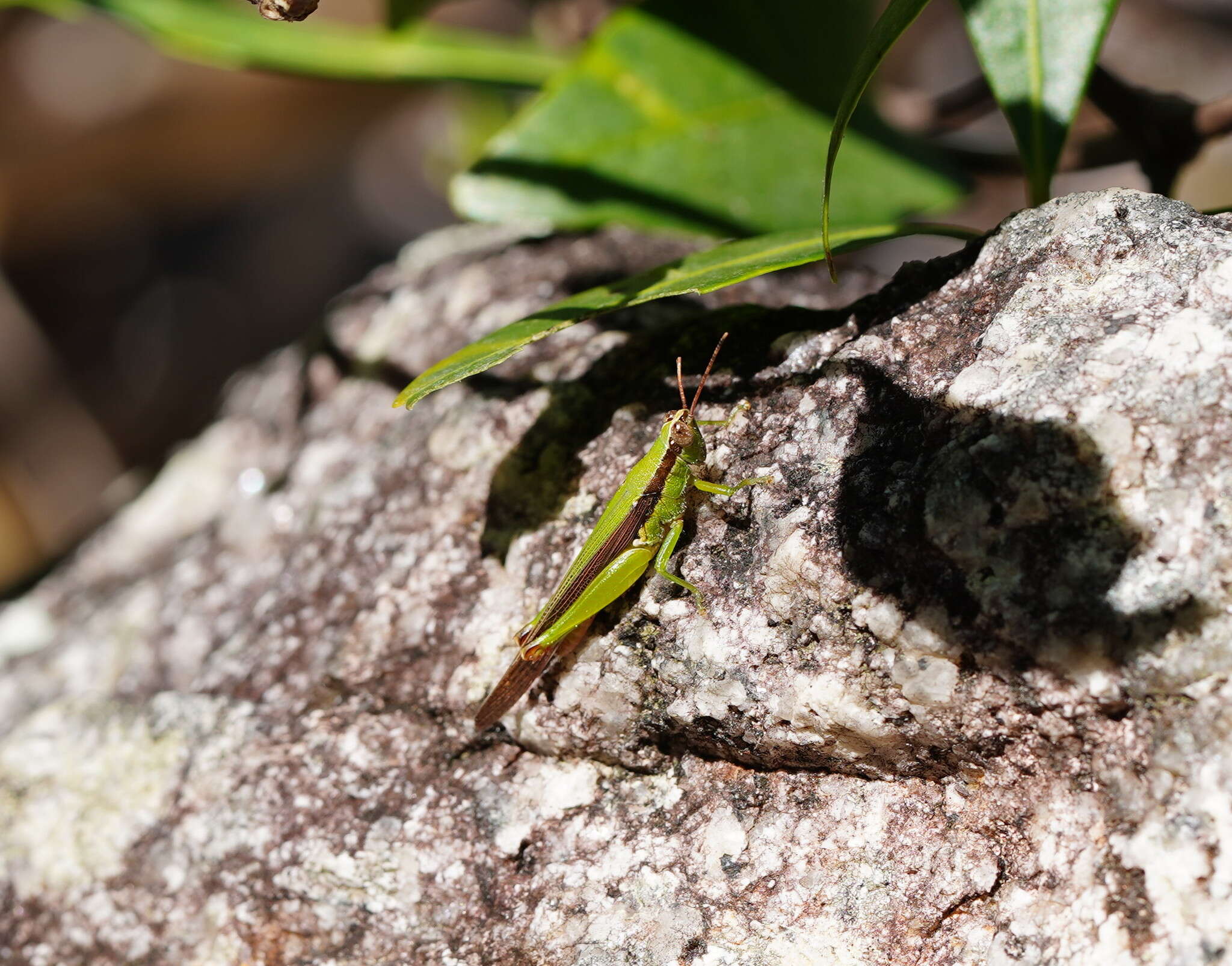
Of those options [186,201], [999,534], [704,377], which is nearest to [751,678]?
[999,534]

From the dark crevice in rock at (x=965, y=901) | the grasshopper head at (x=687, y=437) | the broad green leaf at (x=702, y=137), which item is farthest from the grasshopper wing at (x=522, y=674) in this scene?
the broad green leaf at (x=702, y=137)

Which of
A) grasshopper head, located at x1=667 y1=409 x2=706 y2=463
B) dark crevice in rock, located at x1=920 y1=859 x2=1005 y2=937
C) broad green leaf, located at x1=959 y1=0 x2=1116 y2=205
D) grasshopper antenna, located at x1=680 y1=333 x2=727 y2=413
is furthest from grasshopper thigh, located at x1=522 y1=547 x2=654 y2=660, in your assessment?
broad green leaf, located at x1=959 y1=0 x2=1116 y2=205

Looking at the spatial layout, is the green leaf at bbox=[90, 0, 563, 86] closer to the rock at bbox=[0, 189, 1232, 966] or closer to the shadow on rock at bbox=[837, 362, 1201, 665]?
the rock at bbox=[0, 189, 1232, 966]

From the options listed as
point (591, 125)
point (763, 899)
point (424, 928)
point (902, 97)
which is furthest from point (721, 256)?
point (902, 97)

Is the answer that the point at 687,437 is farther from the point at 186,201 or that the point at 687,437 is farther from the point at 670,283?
the point at 186,201

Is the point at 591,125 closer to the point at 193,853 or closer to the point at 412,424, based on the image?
the point at 412,424

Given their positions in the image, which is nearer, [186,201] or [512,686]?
[512,686]
